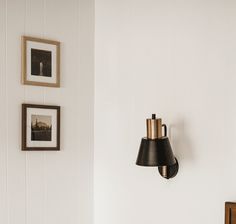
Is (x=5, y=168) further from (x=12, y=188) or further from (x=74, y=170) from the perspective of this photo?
(x=74, y=170)

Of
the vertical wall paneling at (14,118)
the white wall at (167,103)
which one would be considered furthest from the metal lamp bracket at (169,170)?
the vertical wall paneling at (14,118)

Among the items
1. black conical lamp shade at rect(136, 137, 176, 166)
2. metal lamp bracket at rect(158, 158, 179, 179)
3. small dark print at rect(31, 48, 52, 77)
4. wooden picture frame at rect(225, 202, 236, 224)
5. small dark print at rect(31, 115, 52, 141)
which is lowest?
wooden picture frame at rect(225, 202, 236, 224)

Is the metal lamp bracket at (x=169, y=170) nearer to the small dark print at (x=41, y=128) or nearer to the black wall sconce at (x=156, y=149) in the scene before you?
the black wall sconce at (x=156, y=149)

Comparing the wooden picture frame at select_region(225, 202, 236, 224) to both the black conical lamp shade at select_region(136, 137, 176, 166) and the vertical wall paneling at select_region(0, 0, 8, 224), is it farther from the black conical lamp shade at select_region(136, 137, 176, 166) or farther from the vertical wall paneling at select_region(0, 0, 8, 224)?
the vertical wall paneling at select_region(0, 0, 8, 224)

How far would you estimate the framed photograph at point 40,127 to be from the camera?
79.5 inches

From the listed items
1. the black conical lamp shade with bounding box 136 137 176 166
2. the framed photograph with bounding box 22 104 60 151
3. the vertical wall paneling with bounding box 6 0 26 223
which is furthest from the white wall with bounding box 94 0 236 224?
the vertical wall paneling with bounding box 6 0 26 223

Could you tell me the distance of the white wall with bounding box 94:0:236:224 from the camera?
1.62m

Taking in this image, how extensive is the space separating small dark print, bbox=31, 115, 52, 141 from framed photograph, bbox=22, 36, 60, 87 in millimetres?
187

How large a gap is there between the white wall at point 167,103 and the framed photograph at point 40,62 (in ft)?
0.87

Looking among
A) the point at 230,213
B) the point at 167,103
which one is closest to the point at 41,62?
the point at 167,103

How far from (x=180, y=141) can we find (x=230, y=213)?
398 millimetres

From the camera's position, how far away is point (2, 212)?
1.95m

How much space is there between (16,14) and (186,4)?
0.91m

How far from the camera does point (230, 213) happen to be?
1.53 meters
